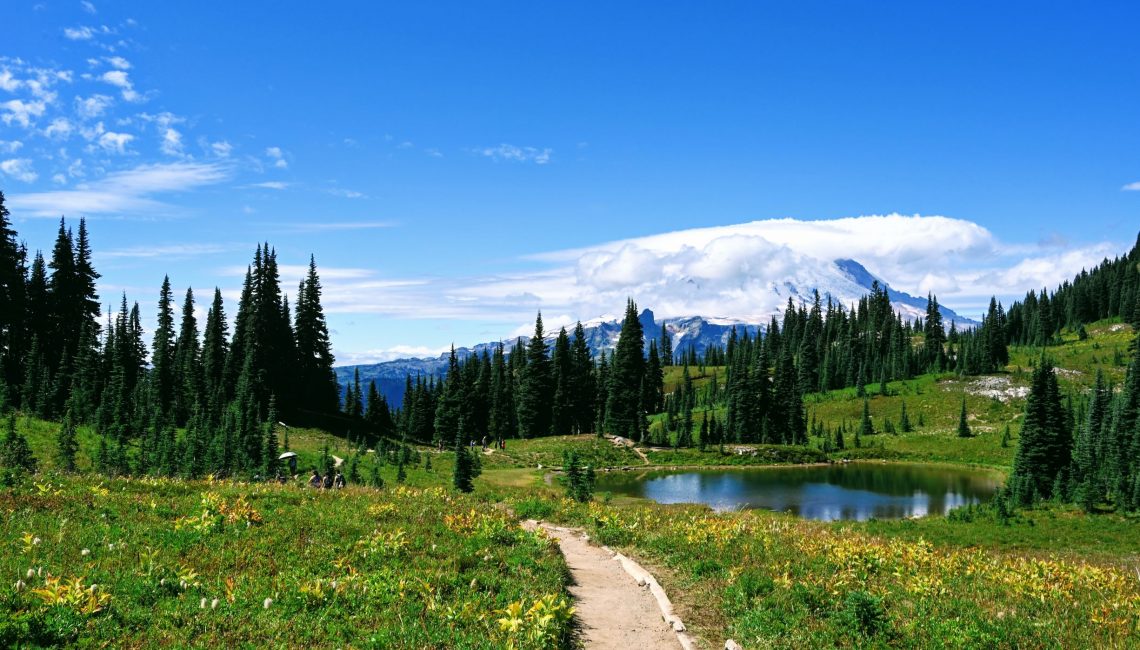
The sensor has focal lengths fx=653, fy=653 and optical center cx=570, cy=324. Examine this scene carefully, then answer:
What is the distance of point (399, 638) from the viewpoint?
405 inches

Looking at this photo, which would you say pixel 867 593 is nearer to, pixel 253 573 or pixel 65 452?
pixel 253 573

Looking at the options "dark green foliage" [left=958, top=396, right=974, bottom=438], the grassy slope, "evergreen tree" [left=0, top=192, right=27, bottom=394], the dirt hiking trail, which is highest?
"evergreen tree" [left=0, top=192, right=27, bottom=394]

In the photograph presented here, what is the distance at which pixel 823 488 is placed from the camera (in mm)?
73500

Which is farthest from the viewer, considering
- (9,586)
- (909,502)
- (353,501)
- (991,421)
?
(991,421)

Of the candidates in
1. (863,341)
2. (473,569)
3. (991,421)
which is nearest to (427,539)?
(473,569)

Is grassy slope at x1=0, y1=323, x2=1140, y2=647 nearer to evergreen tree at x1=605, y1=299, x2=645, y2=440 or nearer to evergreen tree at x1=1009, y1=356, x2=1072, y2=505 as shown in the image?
evergreen tree at x1=1009, y1=356, x2=1072, y2=505

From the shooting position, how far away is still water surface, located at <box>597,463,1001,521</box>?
196 feet

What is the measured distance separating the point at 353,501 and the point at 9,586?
43.0 feet

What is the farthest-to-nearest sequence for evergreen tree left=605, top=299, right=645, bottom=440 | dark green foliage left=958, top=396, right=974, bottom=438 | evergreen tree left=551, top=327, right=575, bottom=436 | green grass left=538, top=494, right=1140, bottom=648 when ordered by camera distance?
1. dark green foliage left=958, top=396, right=974, bottom=438
2. evergreen tree left=551, top=327, right=575, bottom=436
3. evergreen tree left=605, top=299, right=645, bottom=440
4. green grass left=538, top=494, right=1140, bottom=648

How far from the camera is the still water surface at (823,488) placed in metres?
59.6

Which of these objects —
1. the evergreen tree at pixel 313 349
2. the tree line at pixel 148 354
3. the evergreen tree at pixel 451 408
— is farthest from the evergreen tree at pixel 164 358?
the evergreen tree at pixel 451 408

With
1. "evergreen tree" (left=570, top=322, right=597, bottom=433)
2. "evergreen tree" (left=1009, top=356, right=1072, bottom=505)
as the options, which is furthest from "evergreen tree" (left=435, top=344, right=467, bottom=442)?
"evergreen tree" (left=1009, top=356, right=1072, bottom=505)

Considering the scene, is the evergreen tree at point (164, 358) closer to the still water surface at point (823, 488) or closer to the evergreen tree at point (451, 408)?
the evergreen tree at point (451, 408)

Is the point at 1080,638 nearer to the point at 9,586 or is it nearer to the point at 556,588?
the point at 556,588
